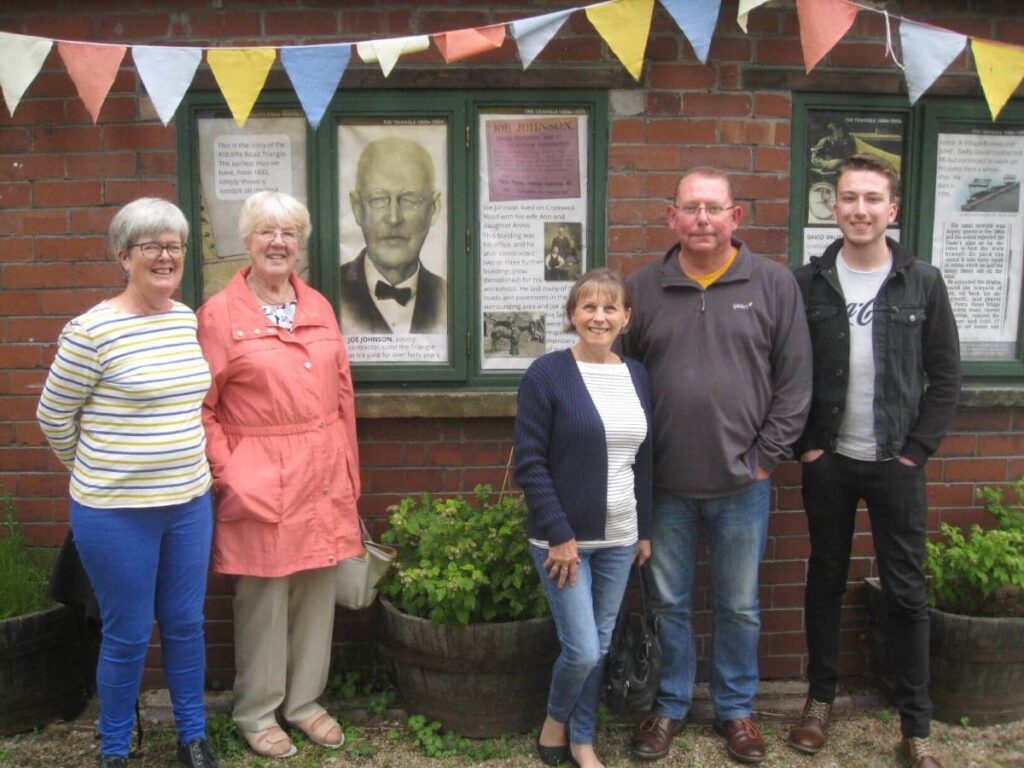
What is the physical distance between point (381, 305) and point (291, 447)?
838mm

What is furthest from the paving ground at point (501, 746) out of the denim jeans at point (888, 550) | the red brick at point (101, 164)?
the red brick at point (101, 164)

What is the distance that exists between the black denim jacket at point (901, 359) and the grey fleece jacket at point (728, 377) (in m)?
0.11

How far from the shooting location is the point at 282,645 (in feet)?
11.4

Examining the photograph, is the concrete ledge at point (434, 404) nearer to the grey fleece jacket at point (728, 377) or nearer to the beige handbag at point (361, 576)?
the beige handbag at point (361, 576)

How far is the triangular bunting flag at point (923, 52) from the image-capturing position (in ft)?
11.4

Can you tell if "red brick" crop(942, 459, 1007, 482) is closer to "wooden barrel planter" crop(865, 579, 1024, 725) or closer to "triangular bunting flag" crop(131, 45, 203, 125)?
"wooden barrel planter" crop(865, 579, 1024, 725)

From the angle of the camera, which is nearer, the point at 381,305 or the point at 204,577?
the point at 204,577

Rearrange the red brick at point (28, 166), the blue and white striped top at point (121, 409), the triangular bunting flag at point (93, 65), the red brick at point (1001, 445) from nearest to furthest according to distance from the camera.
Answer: the blue and white striped top at point (121, 409)
the triangular bunting flag at point (93, 65)
the red brick at point (28, 166)
the red brick at point (1001, 445)

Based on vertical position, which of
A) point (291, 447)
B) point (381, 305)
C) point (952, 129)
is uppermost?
point (952, 129)

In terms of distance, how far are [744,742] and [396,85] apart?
282 centimetres

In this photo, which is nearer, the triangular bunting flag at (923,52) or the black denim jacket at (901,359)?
the black denim jacket at (901,359)

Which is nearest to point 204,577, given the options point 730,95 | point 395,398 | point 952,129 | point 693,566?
point 395,398

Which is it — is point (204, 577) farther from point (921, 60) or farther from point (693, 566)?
point (921, 60)

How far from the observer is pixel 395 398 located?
3.79 meters
